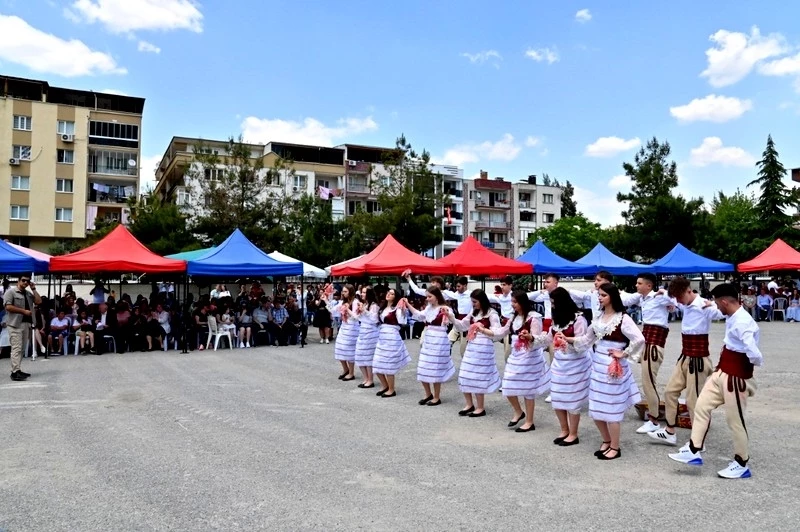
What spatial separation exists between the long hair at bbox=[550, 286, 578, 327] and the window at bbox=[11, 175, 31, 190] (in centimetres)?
5010

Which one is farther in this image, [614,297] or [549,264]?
[549,264]

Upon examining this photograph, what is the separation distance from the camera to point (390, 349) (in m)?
9.66

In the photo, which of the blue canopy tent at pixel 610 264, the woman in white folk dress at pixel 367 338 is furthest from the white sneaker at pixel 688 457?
the blue canopy tent at pixel 610 264

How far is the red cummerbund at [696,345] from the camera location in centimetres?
699

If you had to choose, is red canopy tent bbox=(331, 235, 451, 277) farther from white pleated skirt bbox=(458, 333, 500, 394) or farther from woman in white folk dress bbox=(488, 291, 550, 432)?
woman in white folk dress bbox=(488, 291, 550, 432)

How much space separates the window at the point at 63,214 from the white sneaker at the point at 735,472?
5152 centimetres

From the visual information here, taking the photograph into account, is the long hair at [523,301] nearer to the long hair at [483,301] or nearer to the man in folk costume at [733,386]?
the long hair at [483,301]

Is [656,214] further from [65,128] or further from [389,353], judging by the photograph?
[65,128]

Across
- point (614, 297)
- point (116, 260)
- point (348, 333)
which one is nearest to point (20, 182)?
point (116, 260)

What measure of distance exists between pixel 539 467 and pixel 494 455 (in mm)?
570

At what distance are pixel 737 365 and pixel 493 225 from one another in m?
71.6

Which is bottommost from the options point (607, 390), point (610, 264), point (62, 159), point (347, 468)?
point (347, 468)

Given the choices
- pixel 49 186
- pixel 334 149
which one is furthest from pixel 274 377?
pixel 334 149

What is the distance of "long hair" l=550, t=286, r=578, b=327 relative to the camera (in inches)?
265
